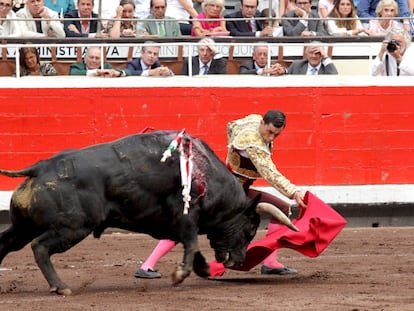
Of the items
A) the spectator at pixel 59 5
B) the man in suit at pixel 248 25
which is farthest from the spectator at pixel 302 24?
the spectator at pixel 59 5

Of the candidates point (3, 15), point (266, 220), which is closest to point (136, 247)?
point (266, 220)

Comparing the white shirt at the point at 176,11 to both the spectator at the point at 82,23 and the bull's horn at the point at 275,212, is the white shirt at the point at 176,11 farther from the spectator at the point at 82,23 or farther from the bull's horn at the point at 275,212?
the bull's horn at the point at 275,212

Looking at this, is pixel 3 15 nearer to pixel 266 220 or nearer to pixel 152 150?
pixel 266 220

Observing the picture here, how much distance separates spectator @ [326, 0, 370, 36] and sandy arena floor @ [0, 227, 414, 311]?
2296 millimetres

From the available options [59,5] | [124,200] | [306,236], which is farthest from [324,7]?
[124,200]

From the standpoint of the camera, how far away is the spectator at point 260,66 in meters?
13.0

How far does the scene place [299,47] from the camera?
1341cm

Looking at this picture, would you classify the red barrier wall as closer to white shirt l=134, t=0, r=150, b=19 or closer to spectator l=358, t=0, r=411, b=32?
white shirt l=134, t=0, r=150, b=19

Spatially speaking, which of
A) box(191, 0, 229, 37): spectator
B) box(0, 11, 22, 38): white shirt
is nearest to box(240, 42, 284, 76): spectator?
box(191, 0, 229, 37): spectator

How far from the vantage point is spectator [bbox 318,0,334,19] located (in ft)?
45.7

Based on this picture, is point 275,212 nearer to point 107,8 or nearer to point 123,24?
point 123,24

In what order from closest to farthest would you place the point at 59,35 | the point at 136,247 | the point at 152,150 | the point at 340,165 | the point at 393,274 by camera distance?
the point at 152,150, the point at 393,274, the point at 136,247, the point at 59,35, the point at 340,165

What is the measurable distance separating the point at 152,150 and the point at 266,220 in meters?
4.59

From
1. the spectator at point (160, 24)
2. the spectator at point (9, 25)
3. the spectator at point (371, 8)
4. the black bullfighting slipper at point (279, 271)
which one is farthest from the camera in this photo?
the spectator at point (371, 8)
